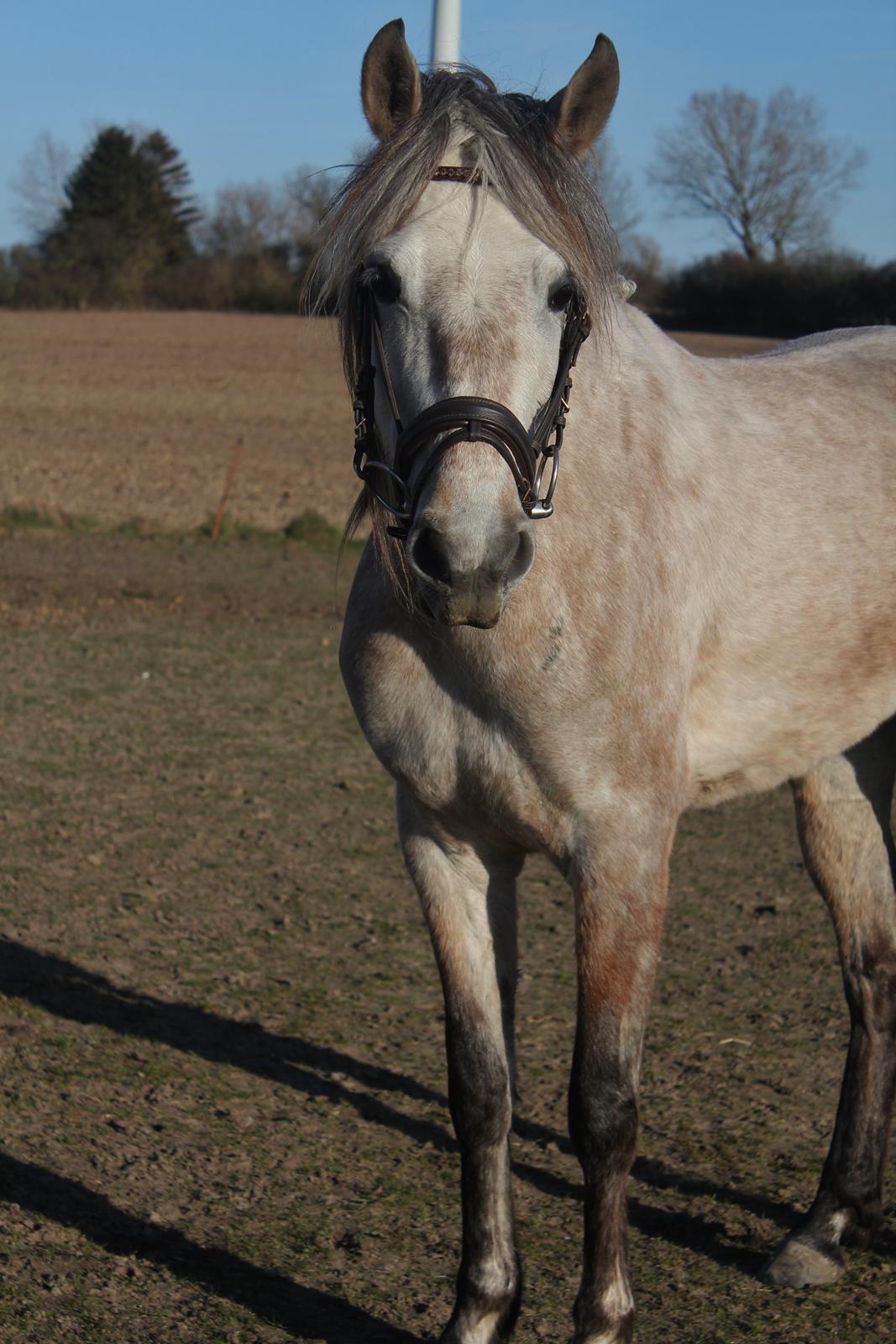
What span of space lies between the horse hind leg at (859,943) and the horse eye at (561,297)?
5.56 feet

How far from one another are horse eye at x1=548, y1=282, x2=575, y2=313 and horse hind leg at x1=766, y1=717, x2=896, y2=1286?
66.7 inches

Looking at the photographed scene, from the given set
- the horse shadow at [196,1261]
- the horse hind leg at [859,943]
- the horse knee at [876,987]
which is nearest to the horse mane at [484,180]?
the horse hind leg at [859,943]

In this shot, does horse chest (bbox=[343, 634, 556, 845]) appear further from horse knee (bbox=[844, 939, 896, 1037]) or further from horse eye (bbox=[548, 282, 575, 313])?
horse knee (bbox=[844, 939, 896, 1037])

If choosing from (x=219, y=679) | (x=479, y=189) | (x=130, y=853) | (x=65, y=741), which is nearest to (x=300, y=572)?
(x=219, y=679)

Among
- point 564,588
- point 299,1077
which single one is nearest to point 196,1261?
point 299,1077

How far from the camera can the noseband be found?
2.15 metres

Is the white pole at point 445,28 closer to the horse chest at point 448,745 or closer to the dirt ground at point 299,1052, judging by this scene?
the dirt ground at point 299,1052

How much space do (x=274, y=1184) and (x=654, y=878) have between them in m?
1.49

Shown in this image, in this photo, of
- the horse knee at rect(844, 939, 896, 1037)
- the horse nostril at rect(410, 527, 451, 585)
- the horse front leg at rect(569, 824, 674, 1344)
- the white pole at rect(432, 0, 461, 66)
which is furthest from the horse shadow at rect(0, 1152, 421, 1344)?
the white pole at rect(432, 0, 461, 66)

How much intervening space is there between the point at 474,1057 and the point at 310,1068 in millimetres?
1450

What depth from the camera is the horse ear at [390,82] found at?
7.80ft

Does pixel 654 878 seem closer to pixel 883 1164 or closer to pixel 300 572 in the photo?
pixel 883 1164

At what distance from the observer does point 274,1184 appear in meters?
3.43

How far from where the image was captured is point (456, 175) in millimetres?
2373
